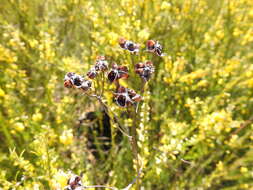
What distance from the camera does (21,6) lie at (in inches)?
82.0

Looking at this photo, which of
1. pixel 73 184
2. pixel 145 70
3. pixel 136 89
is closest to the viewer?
pixel 73 184

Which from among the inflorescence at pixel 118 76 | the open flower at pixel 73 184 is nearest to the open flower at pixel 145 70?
the inflorescence at pixel 118 76

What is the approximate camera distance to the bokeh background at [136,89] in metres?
1.48

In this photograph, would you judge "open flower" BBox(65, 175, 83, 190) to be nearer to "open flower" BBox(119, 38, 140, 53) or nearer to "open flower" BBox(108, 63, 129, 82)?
"open flower" BBox(108, 63, 129, 82)

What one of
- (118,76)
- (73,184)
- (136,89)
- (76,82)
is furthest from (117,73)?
(136,89)

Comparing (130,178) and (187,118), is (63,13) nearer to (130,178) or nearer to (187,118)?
(187,118)

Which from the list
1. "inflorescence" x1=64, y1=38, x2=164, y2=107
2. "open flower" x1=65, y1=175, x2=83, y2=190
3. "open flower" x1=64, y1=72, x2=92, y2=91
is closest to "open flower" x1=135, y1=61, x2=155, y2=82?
"inflorescence" x1=64, y1=38, x2=164, y2=107

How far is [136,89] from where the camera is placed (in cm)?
126

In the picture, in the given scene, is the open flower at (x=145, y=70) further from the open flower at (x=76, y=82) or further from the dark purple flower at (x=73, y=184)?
the dark purple flower at (x=73, y=184)

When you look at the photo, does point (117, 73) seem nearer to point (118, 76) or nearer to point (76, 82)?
point (118, 76)

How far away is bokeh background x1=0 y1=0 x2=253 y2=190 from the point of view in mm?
1483

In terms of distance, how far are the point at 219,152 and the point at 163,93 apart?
0.56 meters

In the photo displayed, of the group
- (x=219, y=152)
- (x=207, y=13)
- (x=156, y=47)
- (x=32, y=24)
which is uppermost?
(x=207, y=13)

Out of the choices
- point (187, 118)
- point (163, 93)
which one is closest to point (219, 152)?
point (187, 118)
